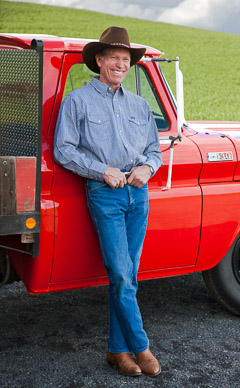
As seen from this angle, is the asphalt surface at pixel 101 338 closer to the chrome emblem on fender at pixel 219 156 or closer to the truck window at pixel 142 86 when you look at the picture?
the chrome emblem on fender at pixel 219 156

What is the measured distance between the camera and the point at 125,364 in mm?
3387

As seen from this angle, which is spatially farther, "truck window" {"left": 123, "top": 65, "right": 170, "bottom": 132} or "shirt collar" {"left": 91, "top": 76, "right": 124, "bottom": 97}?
"truck window" {"left": 123, "top": 65, "right": 170, "bottom": 132}

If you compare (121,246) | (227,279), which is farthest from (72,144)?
(227,279)

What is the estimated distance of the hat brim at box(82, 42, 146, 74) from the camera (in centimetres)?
328

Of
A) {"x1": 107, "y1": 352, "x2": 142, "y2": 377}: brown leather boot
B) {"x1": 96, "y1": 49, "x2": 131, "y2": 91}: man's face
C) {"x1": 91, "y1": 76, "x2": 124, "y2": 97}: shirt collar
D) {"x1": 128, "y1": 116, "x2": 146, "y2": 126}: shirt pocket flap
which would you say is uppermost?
{"x1": 96, "y1": 49, "x2": 131, "y2": 91}: man's face

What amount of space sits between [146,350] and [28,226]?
1107 millimetres

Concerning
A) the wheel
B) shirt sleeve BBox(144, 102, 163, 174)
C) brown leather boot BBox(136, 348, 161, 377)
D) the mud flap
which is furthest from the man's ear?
brown leather boot BBox(136, 348, 161, 377)

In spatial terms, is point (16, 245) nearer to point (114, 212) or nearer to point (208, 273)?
point (114, 212)

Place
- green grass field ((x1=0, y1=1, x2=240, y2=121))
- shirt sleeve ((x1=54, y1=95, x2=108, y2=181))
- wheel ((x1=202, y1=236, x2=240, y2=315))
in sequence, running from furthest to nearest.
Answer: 1. green grass field ((x1=0, y1=1, x2=240, y2=121))
2. wheel ((x1=202, y1=236, x2=240, y2=315))
3. shirt sleeve ((x1=54, y1=95, x2=108, y2=181))

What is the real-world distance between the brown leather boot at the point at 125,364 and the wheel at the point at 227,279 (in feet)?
3.47

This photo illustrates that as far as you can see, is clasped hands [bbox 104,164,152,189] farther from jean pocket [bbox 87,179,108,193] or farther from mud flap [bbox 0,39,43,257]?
mud flap [bbox 0,39,43,257]

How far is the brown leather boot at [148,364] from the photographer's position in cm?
337

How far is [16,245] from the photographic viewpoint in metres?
3.30

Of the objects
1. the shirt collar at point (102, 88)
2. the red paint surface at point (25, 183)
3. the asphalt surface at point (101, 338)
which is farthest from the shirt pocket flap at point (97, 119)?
the asphalt surface at point (101, 338)
